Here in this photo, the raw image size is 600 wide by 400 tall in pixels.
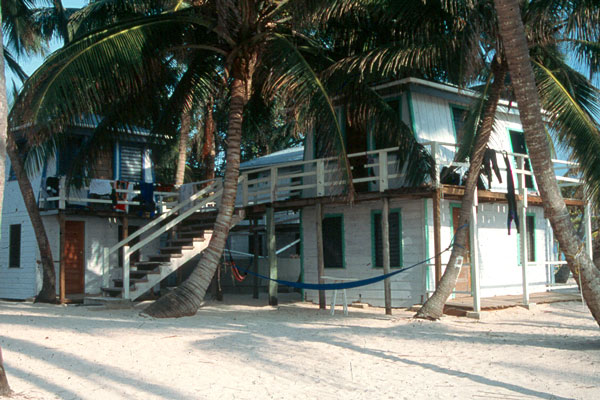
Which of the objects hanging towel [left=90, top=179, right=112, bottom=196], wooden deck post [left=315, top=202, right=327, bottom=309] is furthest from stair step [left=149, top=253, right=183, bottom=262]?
hanging towel [left=90, top=179, right=112, bottom=196]

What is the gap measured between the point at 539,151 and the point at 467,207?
3.64m

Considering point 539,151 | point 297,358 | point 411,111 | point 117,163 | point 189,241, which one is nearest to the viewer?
point 297,358

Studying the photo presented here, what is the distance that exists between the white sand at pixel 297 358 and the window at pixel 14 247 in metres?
7.89

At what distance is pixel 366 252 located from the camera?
16703 mm

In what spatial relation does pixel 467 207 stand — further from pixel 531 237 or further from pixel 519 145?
pixel 519 145

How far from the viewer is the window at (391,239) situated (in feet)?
52.7

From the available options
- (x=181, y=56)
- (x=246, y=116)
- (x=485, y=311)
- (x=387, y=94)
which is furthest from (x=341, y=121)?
(x=485, y=311)

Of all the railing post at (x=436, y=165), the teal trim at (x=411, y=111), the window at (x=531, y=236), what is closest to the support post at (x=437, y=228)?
the railing post at (x=436, y=165)

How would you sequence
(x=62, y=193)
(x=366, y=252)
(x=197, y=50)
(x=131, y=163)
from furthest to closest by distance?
(x=131, y=163), (x=62, y=193), (x=366, y=252), (x=197, y=50)

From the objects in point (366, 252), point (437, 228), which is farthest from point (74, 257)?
point (437, 228)

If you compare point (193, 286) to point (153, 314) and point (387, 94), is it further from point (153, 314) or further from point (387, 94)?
point (387, 94)

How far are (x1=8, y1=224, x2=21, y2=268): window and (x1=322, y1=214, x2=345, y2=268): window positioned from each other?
400 inches

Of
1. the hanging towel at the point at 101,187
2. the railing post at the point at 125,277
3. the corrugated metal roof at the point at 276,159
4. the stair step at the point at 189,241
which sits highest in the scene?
the corrugated metal roof at the point at 276,159

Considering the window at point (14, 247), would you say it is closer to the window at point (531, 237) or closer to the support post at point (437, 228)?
the support post at point (437, 228)
